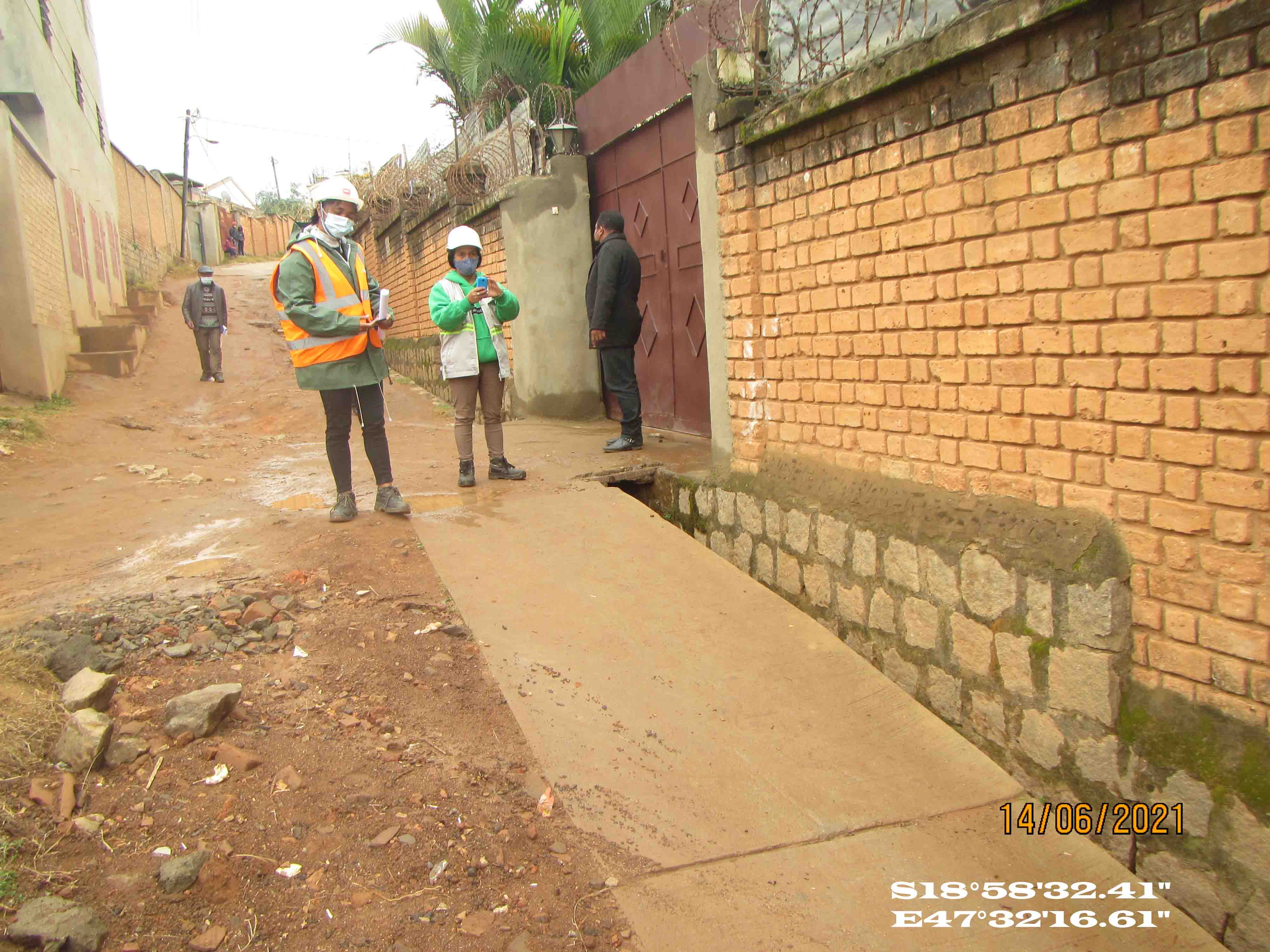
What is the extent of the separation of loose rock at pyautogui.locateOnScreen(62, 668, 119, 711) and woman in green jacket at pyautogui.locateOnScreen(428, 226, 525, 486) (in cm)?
292

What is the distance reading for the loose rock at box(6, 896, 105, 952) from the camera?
2.04 metres

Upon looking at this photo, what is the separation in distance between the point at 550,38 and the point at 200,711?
33.8ft

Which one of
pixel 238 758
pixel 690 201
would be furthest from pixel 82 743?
pixel 690 201

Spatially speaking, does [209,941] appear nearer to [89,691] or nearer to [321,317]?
[89,691]

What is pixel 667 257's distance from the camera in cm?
748

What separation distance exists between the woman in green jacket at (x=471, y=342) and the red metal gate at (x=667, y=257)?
1679 millimetres

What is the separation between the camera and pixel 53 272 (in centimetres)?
1118

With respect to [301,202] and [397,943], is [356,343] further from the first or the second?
[301,202]

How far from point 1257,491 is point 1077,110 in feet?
4.43

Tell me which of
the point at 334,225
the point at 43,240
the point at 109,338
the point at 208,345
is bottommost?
the point at 208,345

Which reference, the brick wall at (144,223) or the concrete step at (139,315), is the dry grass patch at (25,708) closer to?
the concrete step at (139,315)

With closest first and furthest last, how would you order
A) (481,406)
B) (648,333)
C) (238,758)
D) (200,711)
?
(238,758) < (200,711) < (481,406) < (648,333)
